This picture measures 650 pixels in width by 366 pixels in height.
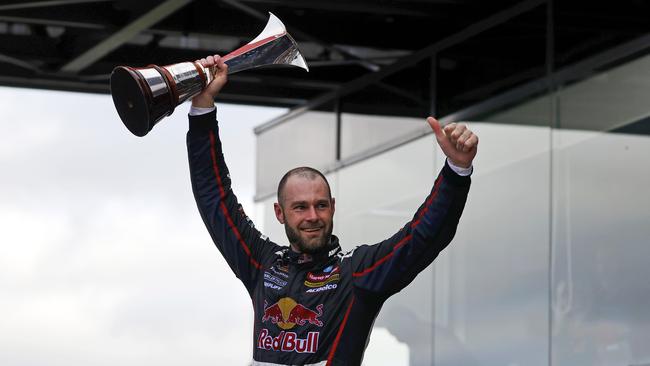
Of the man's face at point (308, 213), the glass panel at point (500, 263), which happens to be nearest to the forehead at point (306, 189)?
the man's face at point (308, 213)

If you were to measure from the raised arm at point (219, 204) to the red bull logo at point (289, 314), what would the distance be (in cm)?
23

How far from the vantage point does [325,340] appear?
201 inches

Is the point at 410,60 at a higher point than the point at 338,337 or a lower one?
higher

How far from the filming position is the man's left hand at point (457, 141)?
15.2ft

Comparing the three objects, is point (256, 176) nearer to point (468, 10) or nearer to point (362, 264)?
point (468, 10)

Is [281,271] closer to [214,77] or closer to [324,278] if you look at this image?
[324,278]

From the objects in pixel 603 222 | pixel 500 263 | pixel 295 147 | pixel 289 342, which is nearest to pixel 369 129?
pixel 295 147

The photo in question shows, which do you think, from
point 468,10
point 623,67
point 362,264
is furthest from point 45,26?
point 362,264

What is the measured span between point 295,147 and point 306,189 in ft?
28.4

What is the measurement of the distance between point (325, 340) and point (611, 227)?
182 inches

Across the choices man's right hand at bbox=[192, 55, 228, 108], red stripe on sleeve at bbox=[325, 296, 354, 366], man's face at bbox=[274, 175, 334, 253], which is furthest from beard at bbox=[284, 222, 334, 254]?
man's right hand at bbox=[192, 55, 228, 108]

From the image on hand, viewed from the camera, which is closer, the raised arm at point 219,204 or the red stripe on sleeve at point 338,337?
the red stripe on sleeve at point 338,337

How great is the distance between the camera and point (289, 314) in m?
5.18

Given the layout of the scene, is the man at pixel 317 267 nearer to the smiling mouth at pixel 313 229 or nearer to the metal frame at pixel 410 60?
the smiling mouth at pixel 313 229
